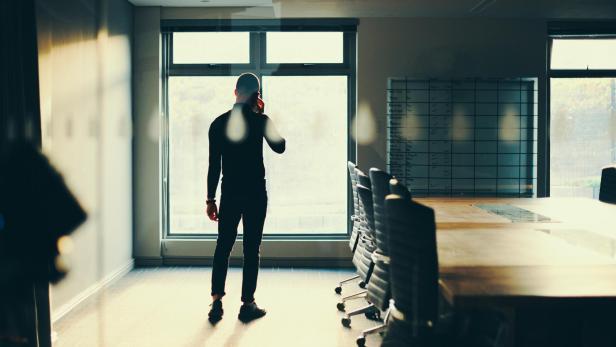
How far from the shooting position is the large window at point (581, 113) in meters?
5.87

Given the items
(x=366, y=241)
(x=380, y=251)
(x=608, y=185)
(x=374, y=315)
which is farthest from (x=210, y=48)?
(x=608, y=185)

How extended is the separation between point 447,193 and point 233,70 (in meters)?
2.52

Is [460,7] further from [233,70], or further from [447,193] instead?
[233,70]

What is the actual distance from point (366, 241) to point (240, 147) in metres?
1.05

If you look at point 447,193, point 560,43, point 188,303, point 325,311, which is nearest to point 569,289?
point 325,311

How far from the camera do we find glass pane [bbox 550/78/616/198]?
593 centimetres

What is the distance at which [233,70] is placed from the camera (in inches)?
229

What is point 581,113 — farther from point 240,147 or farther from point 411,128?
point 240,147

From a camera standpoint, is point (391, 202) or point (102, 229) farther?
point (102, 229)

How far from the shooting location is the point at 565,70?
5859 mm

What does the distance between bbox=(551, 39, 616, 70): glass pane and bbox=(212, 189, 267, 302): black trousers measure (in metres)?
3.77

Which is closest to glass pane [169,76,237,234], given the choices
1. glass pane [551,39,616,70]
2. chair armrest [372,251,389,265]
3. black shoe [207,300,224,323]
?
black shoe [207,300,224,323]

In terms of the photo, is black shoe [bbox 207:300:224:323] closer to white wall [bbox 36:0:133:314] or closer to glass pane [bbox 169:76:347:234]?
white wall [bbox 36:0:133:314]

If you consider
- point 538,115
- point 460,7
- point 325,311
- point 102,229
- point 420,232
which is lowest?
point 325,311
